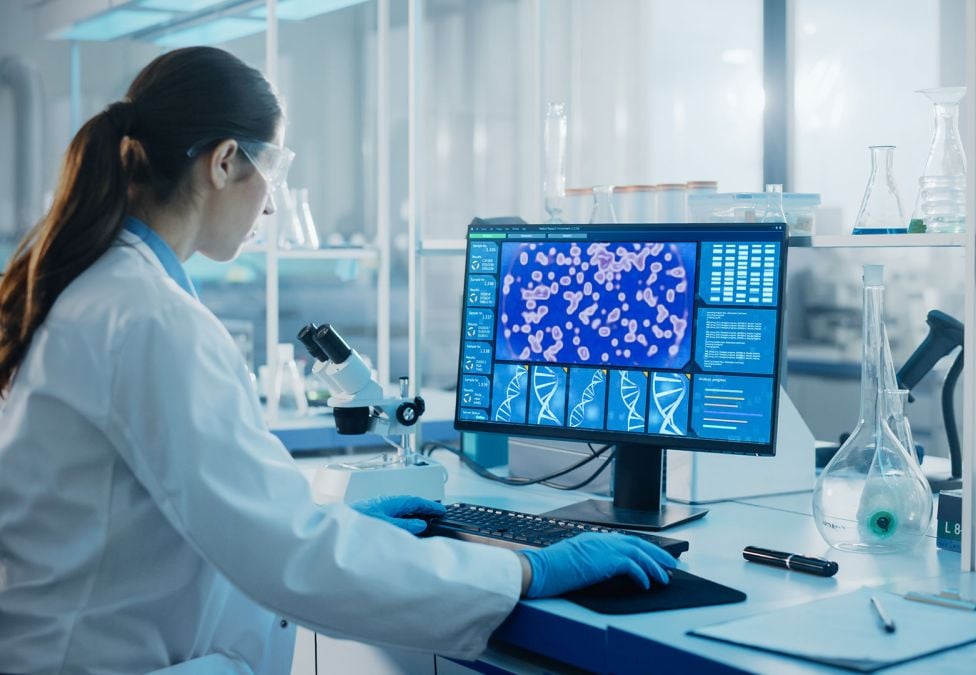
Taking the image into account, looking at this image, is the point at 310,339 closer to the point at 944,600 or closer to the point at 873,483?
the point at 873,483

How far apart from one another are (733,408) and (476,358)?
1.39ft

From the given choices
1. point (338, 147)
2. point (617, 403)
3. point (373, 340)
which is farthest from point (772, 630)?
point (338, 147)

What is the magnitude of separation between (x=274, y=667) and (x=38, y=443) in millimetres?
422

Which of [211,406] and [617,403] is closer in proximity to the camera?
[211,406]

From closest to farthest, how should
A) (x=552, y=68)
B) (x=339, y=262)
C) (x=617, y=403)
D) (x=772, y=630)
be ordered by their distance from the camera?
1. (x=772, y=630)
2. (x=617, y=403)
3. (x=339, y=262)
4. (x=552, y=68)

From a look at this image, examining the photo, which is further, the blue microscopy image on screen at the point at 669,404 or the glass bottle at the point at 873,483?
the blue microscopy image on screen at the point at 669,404

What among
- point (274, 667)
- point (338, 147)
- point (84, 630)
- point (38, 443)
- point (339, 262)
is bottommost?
point (274, 667)

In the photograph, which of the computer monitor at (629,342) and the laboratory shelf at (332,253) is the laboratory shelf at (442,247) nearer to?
the computer monitor at (629,342)

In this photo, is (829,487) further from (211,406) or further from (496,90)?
(496,90)

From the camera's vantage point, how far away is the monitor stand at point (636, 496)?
5.45 feet

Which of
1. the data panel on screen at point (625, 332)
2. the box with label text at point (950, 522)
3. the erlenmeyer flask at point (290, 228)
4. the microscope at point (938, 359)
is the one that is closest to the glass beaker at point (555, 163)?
the data panel on screen at point (625, 332)

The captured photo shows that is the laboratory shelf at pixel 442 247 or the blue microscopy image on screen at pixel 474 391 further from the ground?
the laboratory shelf at pixel 442 247

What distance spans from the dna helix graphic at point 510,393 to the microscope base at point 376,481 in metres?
0.17

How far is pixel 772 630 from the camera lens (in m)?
1.11
